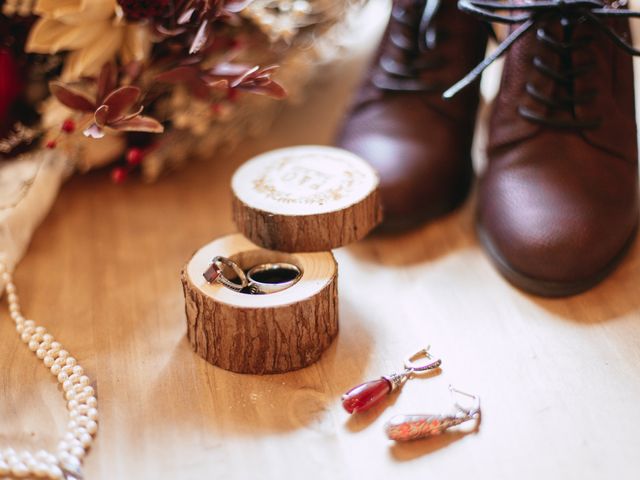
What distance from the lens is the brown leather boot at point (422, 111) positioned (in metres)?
0.92

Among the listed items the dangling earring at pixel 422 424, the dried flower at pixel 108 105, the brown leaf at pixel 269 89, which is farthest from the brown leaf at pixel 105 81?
the dangling earring at pixel 422 424

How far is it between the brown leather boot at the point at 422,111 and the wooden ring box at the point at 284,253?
10 cm

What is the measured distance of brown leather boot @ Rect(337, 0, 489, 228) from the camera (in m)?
0.92

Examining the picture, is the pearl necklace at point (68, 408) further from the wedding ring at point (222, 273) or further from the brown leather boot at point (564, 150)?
the brown leather boot at point (564, 150)

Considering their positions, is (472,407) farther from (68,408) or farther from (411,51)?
(411,51)

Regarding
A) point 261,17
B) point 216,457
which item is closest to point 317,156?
point 261,17

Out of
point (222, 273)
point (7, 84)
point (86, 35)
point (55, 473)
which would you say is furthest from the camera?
point (7, 84)

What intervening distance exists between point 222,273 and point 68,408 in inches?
7.4

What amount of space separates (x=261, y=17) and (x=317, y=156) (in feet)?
0.65

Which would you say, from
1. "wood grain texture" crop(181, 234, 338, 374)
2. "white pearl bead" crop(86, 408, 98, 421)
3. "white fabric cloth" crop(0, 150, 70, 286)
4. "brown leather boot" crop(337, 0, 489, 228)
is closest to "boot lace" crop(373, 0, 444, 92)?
"brown leather boot" crop(337, 0, 489, 228)

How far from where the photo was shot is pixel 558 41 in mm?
817

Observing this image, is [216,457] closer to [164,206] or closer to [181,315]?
[181,315]

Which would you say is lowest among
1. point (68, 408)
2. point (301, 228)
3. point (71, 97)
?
point (68, 408)

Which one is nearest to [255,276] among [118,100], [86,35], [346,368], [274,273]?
[274,273]
